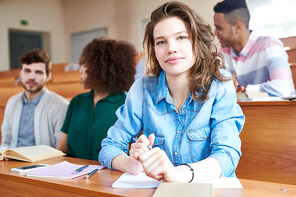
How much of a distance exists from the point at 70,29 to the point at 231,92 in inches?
286

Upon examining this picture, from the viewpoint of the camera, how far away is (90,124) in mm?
1572

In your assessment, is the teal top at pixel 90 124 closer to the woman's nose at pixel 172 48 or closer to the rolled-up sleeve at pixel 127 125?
the rolled-up sleeve at pixel 127 125

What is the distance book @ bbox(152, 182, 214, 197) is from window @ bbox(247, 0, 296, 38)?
5.02ft

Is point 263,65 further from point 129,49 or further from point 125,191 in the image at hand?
point 125,191

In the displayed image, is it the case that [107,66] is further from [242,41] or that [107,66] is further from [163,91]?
[242,41]

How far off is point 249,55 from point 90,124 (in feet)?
3.77

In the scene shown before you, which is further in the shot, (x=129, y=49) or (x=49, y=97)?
(x=49, y=97)

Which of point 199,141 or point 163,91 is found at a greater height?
point 163,91

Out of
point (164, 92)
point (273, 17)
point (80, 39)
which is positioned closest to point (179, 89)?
point (164, 92)

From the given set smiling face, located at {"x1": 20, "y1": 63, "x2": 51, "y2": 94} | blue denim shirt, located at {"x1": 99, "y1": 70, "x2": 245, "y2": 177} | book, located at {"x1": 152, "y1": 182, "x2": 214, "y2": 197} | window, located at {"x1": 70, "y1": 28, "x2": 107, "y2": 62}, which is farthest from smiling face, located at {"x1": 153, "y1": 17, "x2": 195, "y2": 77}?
window, located at {"x1": 70, "y1": 28, "x2": 107, "y2": 62}

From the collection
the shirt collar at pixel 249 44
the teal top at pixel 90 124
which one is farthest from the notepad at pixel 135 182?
the shirt collar at pixel 249 44

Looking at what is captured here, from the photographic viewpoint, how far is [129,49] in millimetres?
1738

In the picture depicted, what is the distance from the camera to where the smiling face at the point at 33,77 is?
85.9 inches

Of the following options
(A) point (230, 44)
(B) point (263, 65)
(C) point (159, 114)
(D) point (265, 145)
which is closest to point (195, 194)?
(C) point (159, 114)
